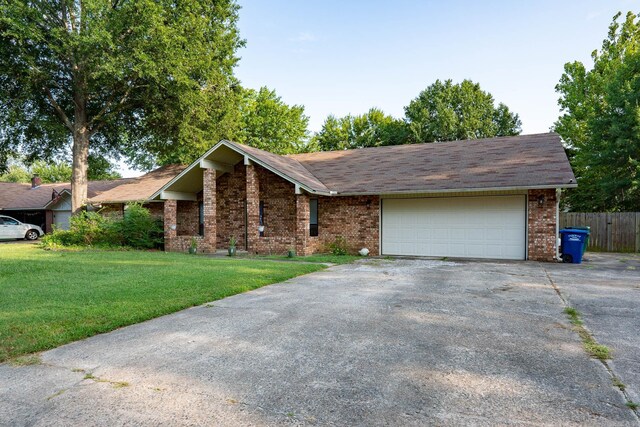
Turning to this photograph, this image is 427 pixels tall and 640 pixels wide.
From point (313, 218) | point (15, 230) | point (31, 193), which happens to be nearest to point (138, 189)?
point (15, 230)

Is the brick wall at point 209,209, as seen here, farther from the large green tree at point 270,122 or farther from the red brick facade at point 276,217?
the large green tree at point 270,122

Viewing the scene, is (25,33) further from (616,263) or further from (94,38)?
(616,263)

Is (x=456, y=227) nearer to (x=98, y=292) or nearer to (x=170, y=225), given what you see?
(x=98, y=292)

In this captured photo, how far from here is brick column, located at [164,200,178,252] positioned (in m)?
16.3

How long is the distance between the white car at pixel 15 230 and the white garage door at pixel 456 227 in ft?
74.8

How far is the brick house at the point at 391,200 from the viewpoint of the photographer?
12.5 meters

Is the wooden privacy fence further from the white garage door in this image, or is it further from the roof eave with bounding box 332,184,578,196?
the roof eave with bounding box 332,184,578,196

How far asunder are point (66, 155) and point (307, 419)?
93.7ft

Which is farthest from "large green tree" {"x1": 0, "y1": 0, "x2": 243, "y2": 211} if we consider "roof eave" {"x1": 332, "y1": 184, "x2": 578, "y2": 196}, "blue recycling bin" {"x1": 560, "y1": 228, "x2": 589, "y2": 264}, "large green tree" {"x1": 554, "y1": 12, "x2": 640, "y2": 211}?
"large green tree" {"x1": 554, "y1": 12, "x2": 640, "y2": 211}

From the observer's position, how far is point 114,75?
17344 mm

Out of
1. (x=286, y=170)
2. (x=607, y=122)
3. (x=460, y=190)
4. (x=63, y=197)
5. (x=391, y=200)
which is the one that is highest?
(x=607, y=122)

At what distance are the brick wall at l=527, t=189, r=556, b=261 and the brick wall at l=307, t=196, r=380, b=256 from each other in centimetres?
513

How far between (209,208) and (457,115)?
26.5m

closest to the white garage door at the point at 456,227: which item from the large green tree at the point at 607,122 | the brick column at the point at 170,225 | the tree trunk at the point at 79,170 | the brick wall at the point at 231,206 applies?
Answer: the brick wall at the point at 231,206
